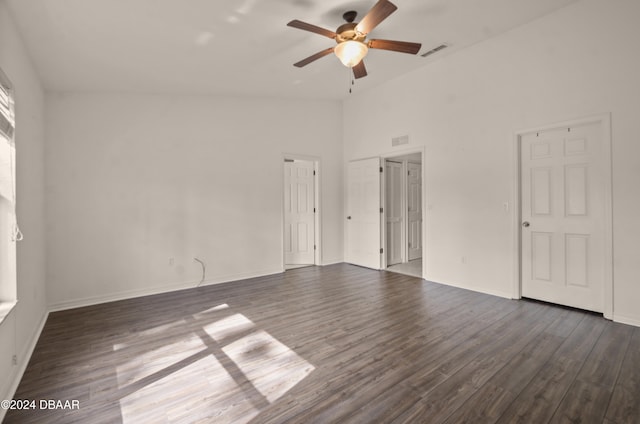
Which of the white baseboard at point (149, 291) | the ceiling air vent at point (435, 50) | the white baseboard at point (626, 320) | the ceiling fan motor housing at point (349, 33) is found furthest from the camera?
the ceiling air vent at point (435, 50)

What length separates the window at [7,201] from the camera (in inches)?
89.1

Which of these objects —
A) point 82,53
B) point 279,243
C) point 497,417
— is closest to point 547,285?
point 497,417

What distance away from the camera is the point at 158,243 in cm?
448

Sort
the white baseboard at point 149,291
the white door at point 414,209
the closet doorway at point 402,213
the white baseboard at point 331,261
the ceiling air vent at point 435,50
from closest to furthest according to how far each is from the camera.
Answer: the white baseboard at point 149,291 < the ceiling air vent at point 435,50 < the closet doorway at point 402,213 < the white baseboard at point 331,261 < the white door at point 414,209

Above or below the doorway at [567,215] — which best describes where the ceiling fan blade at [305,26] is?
above

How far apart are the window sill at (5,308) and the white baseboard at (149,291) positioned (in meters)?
1.77

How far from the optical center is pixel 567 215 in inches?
141

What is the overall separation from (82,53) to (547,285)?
5.76 meters

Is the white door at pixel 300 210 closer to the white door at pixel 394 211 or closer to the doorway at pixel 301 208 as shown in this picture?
the doorway at pixel 301 208

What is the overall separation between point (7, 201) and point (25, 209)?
0.52 m

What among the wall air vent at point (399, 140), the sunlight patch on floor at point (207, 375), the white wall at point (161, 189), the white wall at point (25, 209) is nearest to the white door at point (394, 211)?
the wall air vent at point (399, 140)

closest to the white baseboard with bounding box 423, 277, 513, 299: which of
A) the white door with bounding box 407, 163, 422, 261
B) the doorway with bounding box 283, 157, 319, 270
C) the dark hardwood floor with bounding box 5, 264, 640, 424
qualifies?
the dark hardwood floor with bounding box 5, 264, 640, 424

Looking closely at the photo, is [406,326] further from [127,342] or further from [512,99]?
[512,99]

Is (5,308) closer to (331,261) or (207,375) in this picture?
(207,375)
